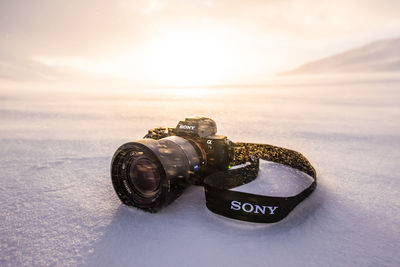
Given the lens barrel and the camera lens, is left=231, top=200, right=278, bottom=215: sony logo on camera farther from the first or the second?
the camera lens

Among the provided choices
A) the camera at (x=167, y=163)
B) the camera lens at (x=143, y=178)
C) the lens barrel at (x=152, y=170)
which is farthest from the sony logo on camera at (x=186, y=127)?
the camera lens at (x=143, y=178)

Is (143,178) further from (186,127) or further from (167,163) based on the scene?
(186,127)

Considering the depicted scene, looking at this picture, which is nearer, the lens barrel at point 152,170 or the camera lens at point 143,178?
the lens barrel at point 152,170

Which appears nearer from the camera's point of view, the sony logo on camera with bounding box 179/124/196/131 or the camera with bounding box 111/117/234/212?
the camera with bounding box 111/117/234/212

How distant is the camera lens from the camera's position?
230 cm

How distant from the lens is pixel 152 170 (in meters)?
2.26

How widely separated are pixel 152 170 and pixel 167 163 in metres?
0.28

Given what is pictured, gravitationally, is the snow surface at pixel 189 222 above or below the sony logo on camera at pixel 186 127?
below

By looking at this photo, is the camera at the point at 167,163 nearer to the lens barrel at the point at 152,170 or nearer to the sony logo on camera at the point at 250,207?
the lens barrel at the point at 152,170

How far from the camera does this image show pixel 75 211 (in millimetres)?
2328

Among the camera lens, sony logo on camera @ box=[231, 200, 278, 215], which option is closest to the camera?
the camera lens

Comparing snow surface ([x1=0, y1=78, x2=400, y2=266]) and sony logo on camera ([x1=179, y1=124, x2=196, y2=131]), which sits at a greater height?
sony logo on camera ([x1=179, y1=124, x2=196, y2=131])

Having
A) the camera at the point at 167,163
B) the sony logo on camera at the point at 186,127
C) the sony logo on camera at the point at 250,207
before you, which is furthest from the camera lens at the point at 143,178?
the sony logo on camera at the point at 250,207

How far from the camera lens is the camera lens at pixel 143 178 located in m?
2.30
